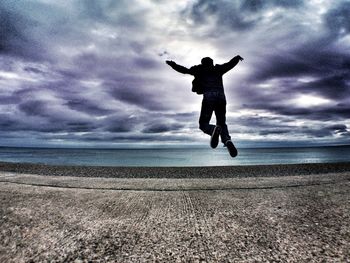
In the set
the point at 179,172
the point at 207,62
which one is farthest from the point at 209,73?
the point at 179,172

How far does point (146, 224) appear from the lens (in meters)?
2.89

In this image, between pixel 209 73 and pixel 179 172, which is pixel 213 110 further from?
pixel 179 172

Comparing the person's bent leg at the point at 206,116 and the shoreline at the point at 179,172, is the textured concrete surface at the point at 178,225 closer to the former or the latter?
the person's bent leg at the point at 206,116

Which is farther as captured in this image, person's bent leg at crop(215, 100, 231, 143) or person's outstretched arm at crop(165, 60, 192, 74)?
person's outstretched arm at crop(165, 60, 192, 74)

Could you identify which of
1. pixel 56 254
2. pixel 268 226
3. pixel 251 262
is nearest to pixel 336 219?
pixel 268 226

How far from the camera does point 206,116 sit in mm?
5273

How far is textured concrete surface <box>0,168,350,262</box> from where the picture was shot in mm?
2215

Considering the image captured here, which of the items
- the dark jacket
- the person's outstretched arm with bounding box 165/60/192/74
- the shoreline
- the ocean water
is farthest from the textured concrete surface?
the ocean water

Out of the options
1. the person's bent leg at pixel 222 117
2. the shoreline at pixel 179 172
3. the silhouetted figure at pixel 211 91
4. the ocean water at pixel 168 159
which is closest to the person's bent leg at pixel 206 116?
the silhouetted figure at pixel 211 91

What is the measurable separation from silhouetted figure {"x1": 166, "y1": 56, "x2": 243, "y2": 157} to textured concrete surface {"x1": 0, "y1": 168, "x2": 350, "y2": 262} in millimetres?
1390

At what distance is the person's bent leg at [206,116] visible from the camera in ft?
16.9

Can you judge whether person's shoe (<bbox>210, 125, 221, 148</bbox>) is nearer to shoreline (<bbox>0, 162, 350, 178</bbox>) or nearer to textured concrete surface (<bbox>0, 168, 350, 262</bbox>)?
textured concrete surface (<bbox>0, 168, 350, 262</bbox>)

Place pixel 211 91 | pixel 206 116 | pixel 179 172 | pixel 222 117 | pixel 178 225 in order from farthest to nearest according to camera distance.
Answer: pixel 179 172 < pixel 222 117 < pixel 206 116 < pixel 211 91 < pixel 178 225

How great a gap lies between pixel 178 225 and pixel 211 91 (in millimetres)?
3007
